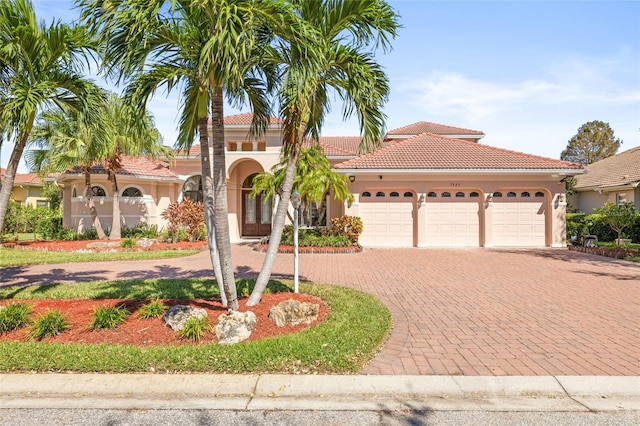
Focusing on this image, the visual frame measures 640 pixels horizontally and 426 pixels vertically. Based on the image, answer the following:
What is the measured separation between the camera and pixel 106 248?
15.1 m

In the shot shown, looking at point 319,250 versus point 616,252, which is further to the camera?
point 319,250

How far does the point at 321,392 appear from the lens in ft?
12.8

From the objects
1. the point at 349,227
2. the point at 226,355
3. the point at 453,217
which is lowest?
the point at 226,355

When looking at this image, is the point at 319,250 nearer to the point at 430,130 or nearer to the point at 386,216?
the point at 386,216

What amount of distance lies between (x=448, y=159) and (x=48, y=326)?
16.2 metres

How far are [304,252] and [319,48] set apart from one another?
10599 mm

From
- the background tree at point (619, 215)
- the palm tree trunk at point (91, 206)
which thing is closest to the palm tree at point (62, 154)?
the palm tree trunk at point (91, 206)

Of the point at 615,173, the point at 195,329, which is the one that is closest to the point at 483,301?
the point at 195,329

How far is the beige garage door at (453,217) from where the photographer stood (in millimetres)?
16922

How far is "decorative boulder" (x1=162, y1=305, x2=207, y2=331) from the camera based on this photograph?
529 centimetres

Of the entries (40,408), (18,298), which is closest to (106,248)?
(18,298)

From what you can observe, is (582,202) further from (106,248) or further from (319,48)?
(106,248)

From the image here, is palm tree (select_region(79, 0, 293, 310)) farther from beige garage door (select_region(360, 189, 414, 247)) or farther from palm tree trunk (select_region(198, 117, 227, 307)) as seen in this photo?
beige garage door (select_region(360, 189, 414, 247))

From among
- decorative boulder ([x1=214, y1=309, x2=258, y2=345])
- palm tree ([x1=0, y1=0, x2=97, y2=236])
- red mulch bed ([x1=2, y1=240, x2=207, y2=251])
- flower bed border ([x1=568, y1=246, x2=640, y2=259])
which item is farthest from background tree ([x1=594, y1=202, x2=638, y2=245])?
palm tree ([x1=0, y1=0, x2=97, y2=236])
